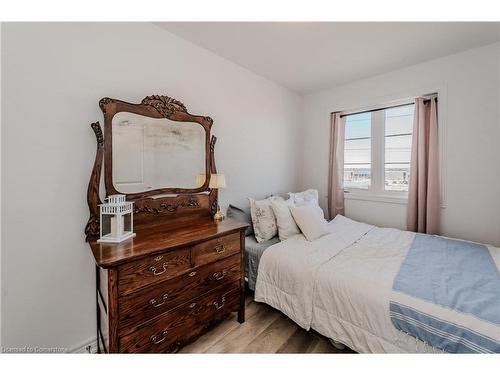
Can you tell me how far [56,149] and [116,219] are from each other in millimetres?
557

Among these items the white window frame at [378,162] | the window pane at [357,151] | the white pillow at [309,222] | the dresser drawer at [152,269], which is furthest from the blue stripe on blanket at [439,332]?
the window pane at [357,151]

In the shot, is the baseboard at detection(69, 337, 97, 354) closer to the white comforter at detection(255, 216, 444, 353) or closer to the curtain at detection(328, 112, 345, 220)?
the white comforter at detection(255, 216, 444, 353)

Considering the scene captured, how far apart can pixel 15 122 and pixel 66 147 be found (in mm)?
243

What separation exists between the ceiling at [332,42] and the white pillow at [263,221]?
150cm

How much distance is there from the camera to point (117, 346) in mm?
1119

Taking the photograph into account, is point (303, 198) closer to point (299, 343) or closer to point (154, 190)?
point (299, 343)

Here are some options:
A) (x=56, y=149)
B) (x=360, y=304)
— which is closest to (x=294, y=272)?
(x=360, y=304)

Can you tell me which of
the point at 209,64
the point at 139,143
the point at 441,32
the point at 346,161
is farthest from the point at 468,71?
the point at 139,143

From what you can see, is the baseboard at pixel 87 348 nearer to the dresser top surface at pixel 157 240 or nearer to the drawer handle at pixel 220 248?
the dresser top surface at pixel 157 240

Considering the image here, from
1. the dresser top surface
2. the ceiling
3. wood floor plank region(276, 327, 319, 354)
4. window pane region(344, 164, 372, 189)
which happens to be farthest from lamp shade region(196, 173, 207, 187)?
window pane region(344, 164, 372, 189)

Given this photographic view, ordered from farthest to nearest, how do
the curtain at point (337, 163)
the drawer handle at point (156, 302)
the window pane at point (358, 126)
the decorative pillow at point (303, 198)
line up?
the curtain at point (337, 163)
the window pane at point (358, 126)
the decorative pillow at point (303, 198)
the drawer handle at point (156, 302)

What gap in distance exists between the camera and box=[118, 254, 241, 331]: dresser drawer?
1.16m

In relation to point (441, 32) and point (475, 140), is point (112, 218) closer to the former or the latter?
point (441, 32)

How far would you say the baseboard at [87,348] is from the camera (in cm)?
145
